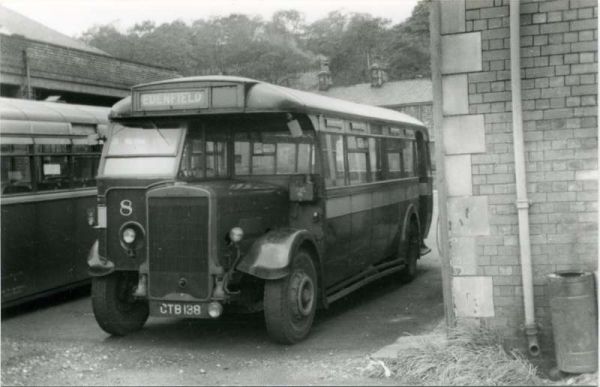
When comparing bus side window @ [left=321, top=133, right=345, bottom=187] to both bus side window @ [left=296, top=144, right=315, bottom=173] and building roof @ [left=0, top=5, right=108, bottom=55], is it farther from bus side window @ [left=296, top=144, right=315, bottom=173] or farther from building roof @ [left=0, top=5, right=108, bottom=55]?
building roof @ [left=0, top=5, right=108, bottom=55]

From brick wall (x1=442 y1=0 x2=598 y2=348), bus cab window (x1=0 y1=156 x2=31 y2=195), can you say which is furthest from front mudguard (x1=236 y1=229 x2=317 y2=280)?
bus cab window (x1=0 y1=156 x2=31 y2=195)

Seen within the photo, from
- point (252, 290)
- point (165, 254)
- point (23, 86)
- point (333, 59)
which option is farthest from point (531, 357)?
point (333, 59)

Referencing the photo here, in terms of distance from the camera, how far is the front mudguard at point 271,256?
732cm

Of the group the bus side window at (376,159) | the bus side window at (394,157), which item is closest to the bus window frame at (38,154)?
the bus side window at (376,159)

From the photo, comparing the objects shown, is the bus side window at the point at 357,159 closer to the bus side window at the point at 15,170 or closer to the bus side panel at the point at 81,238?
the bus side panel at the point at 81,238

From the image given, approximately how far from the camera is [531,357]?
21.2 feet

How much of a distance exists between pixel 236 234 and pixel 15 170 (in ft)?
11.5

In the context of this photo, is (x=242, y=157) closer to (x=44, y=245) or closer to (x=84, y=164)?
(x=44, y=245)

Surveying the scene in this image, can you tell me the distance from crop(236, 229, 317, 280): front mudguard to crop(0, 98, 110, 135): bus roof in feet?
12.3

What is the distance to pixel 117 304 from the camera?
8.05 meters

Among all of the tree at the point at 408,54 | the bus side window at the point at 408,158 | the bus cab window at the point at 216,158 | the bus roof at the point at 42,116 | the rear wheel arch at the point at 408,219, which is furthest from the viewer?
the tree at the point at 408,54

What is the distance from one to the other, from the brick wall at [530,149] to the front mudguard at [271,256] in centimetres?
166

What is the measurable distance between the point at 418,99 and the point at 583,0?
163 ft

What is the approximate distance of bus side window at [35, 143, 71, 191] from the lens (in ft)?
31.9
